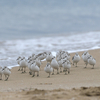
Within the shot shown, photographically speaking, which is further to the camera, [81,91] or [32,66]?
[32,66]

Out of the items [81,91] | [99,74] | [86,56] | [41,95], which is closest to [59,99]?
[41,95]

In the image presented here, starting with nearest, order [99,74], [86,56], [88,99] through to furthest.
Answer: [88,99], [99,74], [86,56]

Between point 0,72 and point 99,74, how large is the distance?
4510mm

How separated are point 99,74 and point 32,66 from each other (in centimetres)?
316

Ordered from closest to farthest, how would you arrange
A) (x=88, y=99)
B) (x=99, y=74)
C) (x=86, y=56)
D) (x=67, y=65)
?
(x=88, y=99) < (x=99, y=74) < (x=67, y=65) < (x=86, y=56)

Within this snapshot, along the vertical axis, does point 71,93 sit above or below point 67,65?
below

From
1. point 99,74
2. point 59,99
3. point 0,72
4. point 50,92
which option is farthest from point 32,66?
point 59,99

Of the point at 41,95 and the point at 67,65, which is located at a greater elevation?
the point at 67,65

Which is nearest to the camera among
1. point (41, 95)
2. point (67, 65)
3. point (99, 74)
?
point (41, 95)

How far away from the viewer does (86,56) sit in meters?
13.8

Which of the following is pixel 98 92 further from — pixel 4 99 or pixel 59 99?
pixel 4 99

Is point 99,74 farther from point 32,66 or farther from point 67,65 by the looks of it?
point 32,66

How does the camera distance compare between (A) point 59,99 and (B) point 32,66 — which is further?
(B) point 32,66

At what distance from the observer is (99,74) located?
1111 cm
